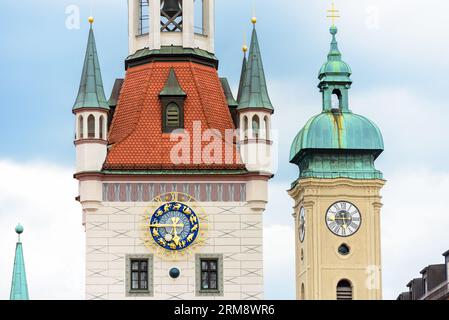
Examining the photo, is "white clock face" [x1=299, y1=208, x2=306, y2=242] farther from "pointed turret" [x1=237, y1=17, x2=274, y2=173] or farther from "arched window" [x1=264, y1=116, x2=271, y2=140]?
"arched window" [x1=264, y1=116, x2=271, y2=140]

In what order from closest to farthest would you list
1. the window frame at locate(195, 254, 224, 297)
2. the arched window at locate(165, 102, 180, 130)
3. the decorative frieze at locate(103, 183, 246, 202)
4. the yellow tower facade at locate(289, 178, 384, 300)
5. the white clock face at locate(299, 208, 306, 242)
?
the window frame at locate(195, 254, 224, 297) → the decorative frieze at locate(103, 183, 246, 202) → the arched window at locate(165, 102, 180, 130) → the yellow tower facade at locate(289, 178, 384, 300) → the white clock face at locate(299, 208, 306, 242)

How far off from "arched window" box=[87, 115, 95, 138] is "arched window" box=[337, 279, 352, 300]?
5212 cm

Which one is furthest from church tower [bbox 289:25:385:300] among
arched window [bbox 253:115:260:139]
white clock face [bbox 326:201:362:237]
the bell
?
arched window [bbox 253:115:260:139]

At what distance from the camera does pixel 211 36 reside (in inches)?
4097

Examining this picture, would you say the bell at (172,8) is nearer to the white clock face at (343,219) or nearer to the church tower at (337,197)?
the church tower at (337,197)

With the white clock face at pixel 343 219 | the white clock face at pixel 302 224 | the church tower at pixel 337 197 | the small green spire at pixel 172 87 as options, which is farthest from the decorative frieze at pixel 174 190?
the white clock face at pixel 302 224

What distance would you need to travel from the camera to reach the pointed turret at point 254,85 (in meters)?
100

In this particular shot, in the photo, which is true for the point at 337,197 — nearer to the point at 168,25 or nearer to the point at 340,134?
the point at 340,134

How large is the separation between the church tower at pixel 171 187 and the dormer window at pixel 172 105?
0.05 m

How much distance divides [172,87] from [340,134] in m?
54.9

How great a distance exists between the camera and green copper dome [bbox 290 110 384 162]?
155 m

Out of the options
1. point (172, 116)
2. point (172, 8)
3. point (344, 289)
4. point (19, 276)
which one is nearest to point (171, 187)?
point (172, 116)

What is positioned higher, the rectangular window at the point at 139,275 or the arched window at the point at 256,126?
the arched window at the point at 256,126
